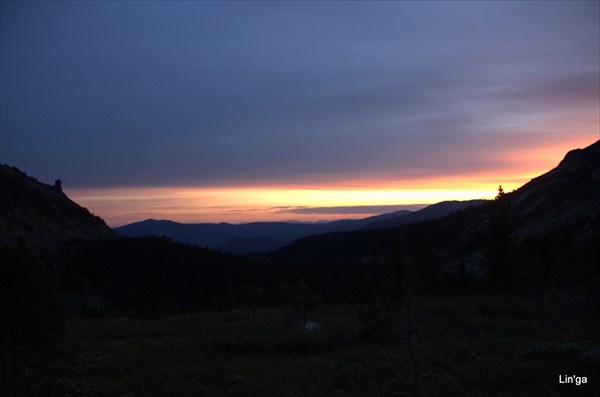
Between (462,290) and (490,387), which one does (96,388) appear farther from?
(462,290)

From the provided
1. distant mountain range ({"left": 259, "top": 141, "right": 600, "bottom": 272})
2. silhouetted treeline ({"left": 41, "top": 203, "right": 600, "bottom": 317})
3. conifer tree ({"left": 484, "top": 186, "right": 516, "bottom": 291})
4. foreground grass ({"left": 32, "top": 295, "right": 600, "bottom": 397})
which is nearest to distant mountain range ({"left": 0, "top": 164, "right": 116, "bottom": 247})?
silhouetted treeline ({"left": 41, "top": 203, "right": 600, "bottom": 317})

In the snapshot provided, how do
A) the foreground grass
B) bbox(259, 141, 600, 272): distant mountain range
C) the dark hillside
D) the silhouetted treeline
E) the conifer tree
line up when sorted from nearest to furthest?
the foreground grass → the conifer tree → the dark hillside → the silhouetted treeline → bbox(259, 141, 600, 272): distant mountain range

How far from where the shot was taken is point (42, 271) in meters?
20.9

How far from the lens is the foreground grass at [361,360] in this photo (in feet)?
44.0

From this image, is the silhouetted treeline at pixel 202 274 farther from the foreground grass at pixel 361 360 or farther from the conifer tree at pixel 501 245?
the foreground grass at pixel 361 360

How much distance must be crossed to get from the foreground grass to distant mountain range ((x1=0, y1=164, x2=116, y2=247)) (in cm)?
13565

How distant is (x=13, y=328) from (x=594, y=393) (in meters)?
21.2

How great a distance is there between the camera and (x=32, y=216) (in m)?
169

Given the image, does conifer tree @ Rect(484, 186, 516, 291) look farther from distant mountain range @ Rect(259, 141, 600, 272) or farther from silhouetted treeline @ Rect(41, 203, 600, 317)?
distant mountain range @ Rect(259, 141, 600, 272)

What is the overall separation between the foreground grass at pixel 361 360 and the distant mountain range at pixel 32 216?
135655 millimetres

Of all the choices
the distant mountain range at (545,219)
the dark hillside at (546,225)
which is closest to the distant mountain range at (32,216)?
the distant mountain range at (545,219)

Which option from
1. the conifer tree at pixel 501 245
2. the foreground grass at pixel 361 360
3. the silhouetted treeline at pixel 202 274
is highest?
the conifer tree at pixel 501 245

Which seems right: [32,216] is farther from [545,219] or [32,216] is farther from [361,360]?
[361,360]

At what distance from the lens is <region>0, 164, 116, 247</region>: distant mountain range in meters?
151
